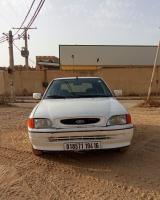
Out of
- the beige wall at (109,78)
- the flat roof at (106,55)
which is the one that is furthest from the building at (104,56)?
the beige wall at (109,78)

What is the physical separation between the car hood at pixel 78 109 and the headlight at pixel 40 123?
7cm

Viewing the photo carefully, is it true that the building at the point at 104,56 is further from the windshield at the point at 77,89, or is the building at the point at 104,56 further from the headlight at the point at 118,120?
the headlight at the point at 118,120

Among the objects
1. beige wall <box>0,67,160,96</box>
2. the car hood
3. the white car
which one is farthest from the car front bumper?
beige wall <box>0,67,160,96</box>

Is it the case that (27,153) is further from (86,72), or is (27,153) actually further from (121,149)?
(86,72)

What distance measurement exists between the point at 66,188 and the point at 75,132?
1.13 m

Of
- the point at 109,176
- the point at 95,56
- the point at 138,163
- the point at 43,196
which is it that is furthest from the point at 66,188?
the point at 95,56

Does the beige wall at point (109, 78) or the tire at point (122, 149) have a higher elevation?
the tire at point (122, 149)

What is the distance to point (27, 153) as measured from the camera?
688 cm

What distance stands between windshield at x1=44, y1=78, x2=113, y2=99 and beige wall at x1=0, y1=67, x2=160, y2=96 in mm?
24780

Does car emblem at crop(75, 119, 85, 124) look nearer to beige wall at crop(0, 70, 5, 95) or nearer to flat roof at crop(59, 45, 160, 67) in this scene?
beige wall at crop(0, 70, 5, 95)

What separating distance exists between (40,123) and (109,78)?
27.2 m

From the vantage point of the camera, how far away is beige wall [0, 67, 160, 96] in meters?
32.6

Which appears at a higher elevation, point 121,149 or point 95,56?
point 121,149

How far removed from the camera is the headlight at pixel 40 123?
19.4 ft
